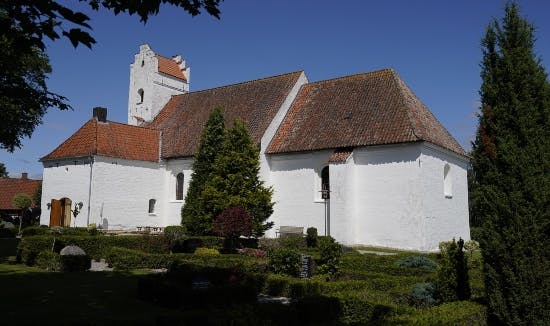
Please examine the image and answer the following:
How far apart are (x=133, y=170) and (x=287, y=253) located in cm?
1740

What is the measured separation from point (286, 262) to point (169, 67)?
2746 cm

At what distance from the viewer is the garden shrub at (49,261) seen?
15.6 metres

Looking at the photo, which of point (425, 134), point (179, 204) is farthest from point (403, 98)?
point (179, 204)

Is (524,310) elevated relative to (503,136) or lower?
lower

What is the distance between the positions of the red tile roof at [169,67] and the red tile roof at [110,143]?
24.7 ft

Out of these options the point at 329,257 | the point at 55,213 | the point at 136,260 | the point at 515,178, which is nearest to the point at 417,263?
the point at 329,257

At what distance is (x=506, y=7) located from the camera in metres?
9.13

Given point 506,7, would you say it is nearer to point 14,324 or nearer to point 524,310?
point 524,310

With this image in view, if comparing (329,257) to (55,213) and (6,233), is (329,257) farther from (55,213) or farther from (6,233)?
(6,233)

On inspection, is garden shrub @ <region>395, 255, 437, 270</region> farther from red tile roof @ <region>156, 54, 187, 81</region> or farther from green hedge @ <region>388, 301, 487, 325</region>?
red tile roof @ <region>156, 54, 187, 81</region>

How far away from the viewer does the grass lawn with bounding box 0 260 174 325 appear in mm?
8930

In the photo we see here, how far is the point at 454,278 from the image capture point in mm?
9953

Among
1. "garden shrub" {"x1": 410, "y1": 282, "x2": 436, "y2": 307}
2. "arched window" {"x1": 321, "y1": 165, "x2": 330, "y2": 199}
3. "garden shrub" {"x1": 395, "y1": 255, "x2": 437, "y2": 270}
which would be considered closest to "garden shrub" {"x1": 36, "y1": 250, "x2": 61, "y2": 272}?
"garden shrub" {"x1": 395, "y1": 255, "x2": 437, "y2": 270}

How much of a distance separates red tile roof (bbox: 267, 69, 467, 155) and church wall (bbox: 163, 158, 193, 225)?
655 centimetres
